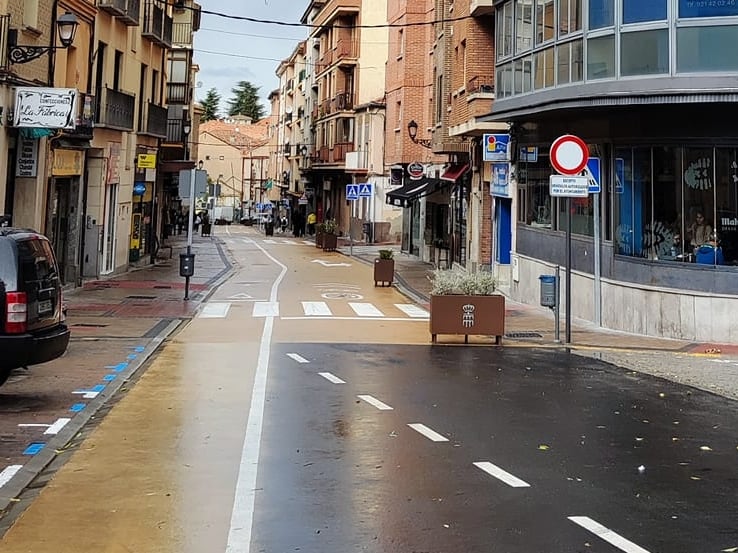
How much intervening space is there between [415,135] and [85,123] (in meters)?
21.6

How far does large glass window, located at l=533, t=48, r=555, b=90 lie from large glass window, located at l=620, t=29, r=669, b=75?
8.50 ft

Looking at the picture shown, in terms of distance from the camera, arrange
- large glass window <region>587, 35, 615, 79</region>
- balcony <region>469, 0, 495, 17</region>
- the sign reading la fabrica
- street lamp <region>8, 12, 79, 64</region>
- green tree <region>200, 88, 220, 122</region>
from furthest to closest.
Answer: green tree <region>200, 88, 220, 122</region> → balcony <region>469, 0, 495, 17</region> → the sign reading la fabrica → street lamp <region>8, 12, 79, 64</region> → large glass window <region>587, 35, 615, 79</region>

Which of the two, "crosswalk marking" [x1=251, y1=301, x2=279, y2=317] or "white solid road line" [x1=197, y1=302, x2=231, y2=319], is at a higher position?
"crosswalk marking" [x1=251, y1=301, x2=279, y2=317]

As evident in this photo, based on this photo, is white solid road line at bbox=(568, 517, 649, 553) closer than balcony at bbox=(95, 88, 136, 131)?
Yes

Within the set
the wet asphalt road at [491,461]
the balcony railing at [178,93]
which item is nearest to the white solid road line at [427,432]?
the wet asphalt road at [491,461]

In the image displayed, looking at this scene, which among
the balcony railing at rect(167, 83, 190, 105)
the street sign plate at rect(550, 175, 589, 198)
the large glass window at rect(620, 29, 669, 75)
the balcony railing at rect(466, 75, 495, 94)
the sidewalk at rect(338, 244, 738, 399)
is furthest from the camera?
the balcony railing at rect(167, 83, 190, 105)

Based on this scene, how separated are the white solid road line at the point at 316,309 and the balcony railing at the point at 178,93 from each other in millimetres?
26863

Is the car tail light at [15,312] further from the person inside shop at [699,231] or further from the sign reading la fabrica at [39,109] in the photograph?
Answer: the person inside shop at [699,231]

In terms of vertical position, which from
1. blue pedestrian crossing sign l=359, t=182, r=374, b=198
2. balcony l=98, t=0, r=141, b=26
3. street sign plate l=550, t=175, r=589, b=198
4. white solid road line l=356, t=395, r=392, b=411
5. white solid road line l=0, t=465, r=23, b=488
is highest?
balcony l=98, t=0, r=141, b=26

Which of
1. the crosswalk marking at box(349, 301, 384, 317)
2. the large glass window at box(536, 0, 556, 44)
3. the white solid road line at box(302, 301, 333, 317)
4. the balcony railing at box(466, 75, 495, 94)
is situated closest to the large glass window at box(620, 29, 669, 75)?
the large glass window at box(536, 0, 556, 44)

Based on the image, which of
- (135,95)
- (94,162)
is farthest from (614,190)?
(135,95)

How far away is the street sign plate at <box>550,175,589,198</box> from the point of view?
15.0 metres

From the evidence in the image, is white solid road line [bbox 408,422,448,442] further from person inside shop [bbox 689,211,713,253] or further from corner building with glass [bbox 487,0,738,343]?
person inside shop [bbox 689,211,713,253]

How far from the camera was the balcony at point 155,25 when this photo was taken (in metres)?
30.0
